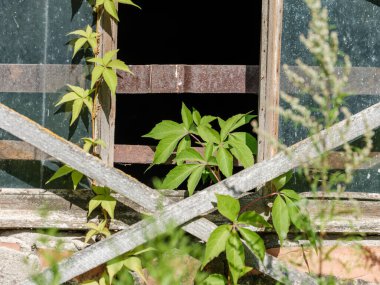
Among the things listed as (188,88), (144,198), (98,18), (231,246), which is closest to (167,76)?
(188,88)

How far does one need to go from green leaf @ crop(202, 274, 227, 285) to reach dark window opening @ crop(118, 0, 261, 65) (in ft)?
10.7

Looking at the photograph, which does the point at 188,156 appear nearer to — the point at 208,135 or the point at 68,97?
the point at 208,135

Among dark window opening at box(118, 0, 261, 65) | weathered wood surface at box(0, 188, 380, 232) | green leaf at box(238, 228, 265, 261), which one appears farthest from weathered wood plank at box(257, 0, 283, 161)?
dark window opening at box(118, 0, 261, 65)

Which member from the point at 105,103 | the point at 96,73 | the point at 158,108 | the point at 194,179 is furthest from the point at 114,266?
the point at 158,108

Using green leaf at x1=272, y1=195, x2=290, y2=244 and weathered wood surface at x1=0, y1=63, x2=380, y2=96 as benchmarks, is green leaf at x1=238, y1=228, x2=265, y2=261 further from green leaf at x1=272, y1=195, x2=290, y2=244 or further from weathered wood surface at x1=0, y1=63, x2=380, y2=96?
weathered wood surface at x1=0, y1=63, x2=380, y2=96

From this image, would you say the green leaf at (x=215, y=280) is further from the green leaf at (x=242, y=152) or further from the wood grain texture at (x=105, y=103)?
the wood grain texture at (x=105, y=103)

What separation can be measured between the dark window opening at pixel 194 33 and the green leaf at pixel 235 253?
11.2 ft

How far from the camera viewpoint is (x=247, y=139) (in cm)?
367

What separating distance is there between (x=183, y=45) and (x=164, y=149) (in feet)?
10.9

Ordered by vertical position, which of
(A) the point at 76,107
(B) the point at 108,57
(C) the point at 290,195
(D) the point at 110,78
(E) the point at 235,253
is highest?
(B) the point at 108,57

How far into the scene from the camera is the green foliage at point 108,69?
11.7ft

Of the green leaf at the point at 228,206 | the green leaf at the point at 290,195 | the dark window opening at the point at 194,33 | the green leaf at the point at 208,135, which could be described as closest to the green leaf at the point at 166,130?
the green leaf at the point at 208,135

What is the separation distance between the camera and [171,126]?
3.62 meters

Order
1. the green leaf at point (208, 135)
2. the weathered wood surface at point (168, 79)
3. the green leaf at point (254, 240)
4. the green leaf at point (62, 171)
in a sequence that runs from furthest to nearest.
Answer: the weathered wood surface at point (168, 79) < the green leaf at point (62, 171) < the green leaf at point (208, 135) < the green leaf at point (254, 240)
